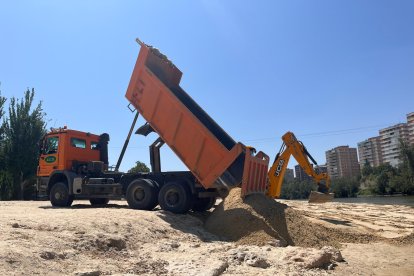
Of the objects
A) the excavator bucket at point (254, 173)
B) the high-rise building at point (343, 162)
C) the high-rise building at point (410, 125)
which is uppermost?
the high-rise building at point (410, 125)

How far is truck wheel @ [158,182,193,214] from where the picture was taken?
38.5 ft

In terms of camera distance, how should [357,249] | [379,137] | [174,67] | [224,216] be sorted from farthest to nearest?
[379,137] → [174,67] → [224,216] → [357,249]

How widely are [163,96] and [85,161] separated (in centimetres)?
513

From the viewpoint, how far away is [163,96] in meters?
11.9

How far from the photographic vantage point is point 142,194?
1266cm

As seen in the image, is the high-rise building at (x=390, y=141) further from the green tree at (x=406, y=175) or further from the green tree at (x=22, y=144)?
the green tree at (x=22, y=144)

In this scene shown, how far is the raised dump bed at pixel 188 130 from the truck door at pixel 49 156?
4.08 meters

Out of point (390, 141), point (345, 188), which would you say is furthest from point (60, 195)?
point (390, 141)

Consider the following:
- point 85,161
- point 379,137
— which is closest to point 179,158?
point 85,161

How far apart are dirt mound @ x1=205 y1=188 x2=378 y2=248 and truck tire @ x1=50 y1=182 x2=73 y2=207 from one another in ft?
20.2

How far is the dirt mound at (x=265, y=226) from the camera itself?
944 centimetres

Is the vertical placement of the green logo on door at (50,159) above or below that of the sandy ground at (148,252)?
above

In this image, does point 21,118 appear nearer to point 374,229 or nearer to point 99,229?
point 99,229

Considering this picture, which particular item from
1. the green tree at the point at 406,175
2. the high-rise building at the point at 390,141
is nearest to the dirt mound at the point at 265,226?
the green tree at the point at 406,175
